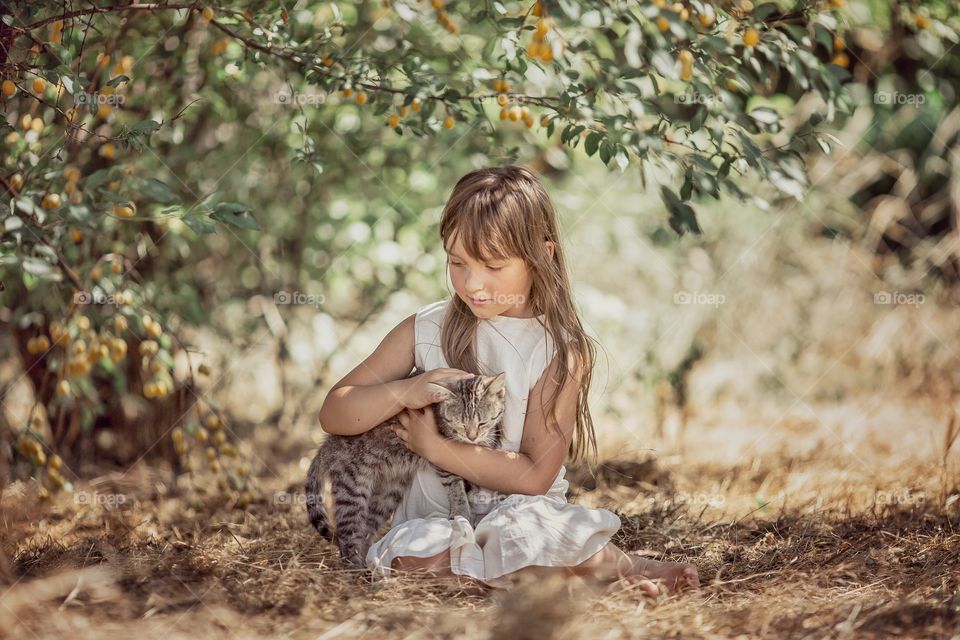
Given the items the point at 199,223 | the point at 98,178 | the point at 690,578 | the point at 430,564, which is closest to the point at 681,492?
the point at 690,578

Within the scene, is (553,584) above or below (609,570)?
above

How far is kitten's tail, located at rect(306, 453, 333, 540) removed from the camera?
110 inches

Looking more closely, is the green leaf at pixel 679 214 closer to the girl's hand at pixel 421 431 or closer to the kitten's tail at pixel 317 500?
the girl's hand at pixel 421 431

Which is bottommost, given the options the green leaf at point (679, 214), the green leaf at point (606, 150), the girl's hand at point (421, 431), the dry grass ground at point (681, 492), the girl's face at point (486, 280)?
the dry grass ground at point (681, 492)

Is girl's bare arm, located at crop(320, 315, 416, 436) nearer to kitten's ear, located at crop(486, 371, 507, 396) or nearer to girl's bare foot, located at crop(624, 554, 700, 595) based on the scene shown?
kitten's ear, located at crop(486, 371, 507, 396)

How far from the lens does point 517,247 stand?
2641mm

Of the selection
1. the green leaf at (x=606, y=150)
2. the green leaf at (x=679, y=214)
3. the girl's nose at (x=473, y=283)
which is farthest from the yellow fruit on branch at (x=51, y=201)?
the green leaf at (x=679, y=214)

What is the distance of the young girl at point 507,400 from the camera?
2.48 m

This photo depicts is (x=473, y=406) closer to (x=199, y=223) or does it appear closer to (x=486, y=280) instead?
(x=486, y=280)

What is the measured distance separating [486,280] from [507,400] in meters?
0.39

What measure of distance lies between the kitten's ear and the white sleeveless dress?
0.07m

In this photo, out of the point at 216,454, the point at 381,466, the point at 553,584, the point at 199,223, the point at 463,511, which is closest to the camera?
the point at 553,584

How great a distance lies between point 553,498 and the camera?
2715 millimetres

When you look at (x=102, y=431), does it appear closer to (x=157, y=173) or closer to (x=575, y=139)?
(x=157, y=173)
